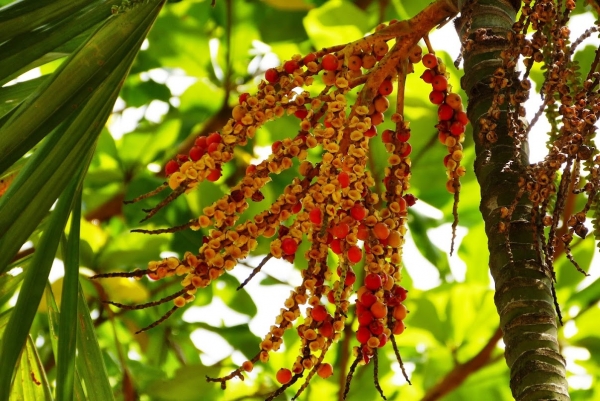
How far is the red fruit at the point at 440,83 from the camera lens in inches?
49.3

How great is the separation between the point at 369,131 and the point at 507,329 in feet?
1.27

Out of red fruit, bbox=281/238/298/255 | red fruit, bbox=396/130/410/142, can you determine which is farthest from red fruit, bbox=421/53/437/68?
red fruit, bbox=281/238/298/255

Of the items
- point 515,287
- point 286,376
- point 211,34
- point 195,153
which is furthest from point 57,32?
point 211,34

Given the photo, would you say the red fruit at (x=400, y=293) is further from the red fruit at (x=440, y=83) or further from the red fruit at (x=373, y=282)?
the red fruit at (x=440, y=83)

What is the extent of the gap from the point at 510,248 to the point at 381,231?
0.19 m

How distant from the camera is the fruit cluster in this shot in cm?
113

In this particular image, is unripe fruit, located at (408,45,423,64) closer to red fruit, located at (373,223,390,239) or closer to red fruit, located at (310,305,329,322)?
red fruit, located at (373,223,390,239)

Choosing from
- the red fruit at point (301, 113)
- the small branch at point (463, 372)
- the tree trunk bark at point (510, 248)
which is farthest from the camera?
the small branch at point (463, 372)

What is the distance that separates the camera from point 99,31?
1.09 meters

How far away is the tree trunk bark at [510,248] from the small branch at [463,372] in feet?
3.45

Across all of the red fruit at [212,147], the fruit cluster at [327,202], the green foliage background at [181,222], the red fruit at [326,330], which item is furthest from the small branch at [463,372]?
the red fruit at [212,147]

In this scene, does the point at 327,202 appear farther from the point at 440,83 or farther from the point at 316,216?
the point at 440,83

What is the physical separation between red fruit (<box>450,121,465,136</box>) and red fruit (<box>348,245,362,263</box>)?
0.26 metres

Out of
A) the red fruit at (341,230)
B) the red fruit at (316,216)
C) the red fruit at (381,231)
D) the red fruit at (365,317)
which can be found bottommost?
the red fruit at (365,317)
